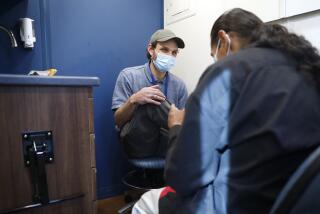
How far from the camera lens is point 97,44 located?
5.69 ft

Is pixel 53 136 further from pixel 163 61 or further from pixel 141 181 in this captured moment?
pixel 141 181

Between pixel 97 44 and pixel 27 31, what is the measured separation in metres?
0.45

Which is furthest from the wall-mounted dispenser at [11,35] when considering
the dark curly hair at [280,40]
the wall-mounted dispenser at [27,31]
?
the dark curly hair at [280,40]

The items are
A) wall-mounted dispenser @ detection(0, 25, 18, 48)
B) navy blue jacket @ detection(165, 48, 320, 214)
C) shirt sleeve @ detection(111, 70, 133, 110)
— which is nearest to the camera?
navy blue jacket @ detection(165, 48, 320, 214)

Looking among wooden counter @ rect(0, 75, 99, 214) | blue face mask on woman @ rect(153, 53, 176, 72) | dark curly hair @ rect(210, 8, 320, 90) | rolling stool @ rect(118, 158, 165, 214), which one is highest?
dark curly hair @ rect(210, 8, 320, 90)

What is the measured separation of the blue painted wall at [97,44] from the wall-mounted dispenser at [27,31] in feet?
0.23

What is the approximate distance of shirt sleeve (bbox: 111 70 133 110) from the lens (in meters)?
1.51

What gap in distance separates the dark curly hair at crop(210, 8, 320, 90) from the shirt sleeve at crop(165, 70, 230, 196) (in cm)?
15

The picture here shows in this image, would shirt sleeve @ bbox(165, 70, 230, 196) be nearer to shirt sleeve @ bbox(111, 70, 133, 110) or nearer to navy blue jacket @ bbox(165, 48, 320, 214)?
navy blue jacket @ bbox(165, 48, 320, 214)

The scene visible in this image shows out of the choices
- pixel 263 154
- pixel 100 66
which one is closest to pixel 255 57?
pixel 263 154

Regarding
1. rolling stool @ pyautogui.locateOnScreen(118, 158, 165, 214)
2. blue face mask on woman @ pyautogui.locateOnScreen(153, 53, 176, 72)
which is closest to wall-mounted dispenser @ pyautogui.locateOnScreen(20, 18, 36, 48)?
blue face mask on woman @ pyautogui.locateOnScreen(153, 53, 176, 72)

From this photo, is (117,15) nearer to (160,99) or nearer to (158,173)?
(160,99)

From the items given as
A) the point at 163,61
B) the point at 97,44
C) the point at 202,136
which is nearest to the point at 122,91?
the point at 163,61

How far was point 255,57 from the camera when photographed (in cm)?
54
